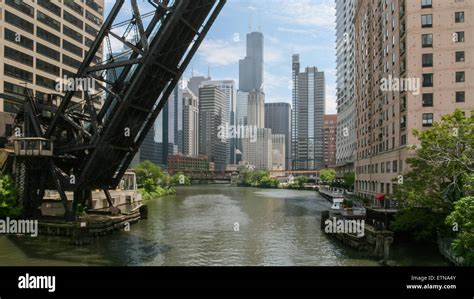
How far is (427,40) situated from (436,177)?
1842 cm

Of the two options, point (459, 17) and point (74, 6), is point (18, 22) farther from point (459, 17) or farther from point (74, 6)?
point (459, 17)

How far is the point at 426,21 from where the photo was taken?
39.5m

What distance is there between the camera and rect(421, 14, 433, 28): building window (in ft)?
129

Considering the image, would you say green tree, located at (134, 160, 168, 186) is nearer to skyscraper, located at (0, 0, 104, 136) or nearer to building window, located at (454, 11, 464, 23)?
skyscraper, located at (0, 0, 104, 136)

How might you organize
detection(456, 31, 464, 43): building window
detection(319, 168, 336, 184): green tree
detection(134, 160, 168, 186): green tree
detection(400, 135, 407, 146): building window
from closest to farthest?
detection(456, 31, 464, 43): building window → detection(400, 135, 407, 146): building window → detection(134, 160, 168, 186): green tree → detection(319, 168, 336, 184): green tree

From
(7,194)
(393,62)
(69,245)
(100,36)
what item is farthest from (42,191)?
(393,62)

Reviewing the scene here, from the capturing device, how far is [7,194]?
3253 centimetres

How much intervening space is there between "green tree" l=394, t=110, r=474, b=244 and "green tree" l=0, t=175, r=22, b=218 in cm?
3039

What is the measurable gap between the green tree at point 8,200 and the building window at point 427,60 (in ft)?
132

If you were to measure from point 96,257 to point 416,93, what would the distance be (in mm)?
33302

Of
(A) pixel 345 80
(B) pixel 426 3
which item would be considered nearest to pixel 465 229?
(B) pixel 426 3

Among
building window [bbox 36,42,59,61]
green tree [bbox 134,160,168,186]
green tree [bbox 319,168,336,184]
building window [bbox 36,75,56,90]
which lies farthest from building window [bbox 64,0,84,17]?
green tree [bbox 319,168,336,184]

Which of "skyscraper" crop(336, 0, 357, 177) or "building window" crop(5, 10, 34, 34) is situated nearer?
"building window" crop(5, 10, 34, 34)

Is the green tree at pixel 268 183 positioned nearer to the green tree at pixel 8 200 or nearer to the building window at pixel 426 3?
the building window at pixel 426 3
